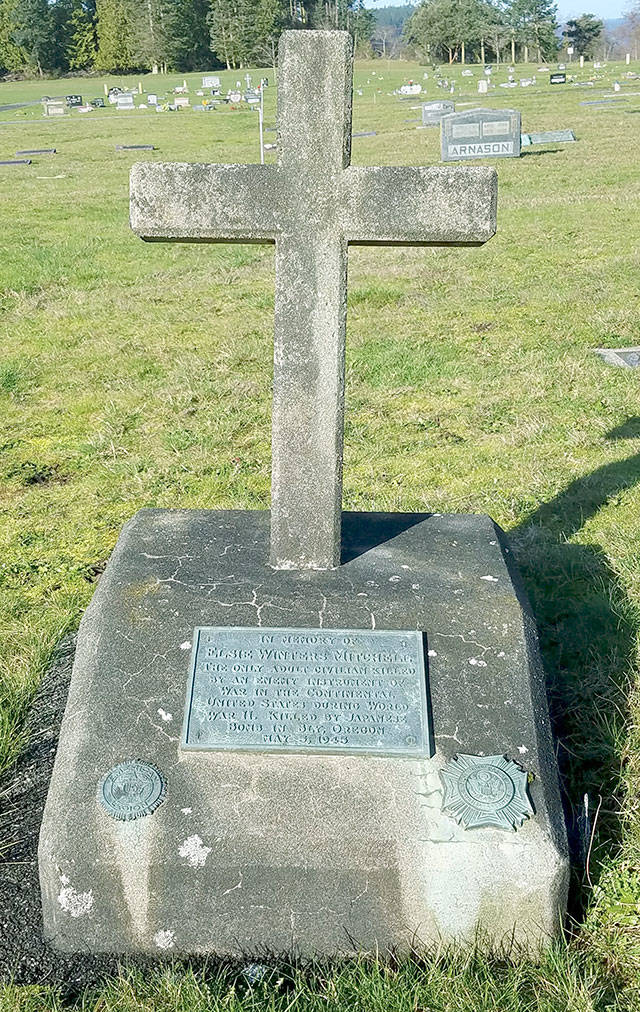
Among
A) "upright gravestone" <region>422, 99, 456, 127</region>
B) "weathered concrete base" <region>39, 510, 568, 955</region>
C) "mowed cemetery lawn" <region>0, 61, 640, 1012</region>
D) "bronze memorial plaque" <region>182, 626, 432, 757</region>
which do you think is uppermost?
"upright gravestone" <region>422, 99, 456, 127</region>

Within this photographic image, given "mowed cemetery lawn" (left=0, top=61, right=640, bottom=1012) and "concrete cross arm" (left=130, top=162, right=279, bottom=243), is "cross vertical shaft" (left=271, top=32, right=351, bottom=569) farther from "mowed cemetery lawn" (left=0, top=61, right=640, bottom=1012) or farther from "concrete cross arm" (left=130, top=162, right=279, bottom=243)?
"mowed cemetery lawn" (left=0, top=61, right=640, bottom=1012)

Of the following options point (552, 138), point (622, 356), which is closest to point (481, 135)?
point (552, 138)

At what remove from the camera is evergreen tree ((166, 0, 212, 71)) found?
67188 millimetres

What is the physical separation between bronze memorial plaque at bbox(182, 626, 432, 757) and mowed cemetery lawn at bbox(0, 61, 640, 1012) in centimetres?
63

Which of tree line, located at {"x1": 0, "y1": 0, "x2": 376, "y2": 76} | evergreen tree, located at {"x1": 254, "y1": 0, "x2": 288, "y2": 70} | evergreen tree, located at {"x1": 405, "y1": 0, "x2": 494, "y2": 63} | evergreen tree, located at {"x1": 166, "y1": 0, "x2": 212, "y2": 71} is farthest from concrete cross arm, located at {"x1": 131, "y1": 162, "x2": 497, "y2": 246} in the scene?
evergreen tree, located at {"x1": 166, "y1": 0, "x2": 212, "y2": 71}

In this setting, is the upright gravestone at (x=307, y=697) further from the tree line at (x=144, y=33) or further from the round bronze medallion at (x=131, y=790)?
the tree line at (x=144, y=33)

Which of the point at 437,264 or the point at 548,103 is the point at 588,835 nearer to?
the point at 437,264

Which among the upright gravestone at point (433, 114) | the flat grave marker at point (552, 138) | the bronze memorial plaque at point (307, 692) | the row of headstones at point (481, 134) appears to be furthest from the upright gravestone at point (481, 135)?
the bronze memorial plaque at point (307, 692)

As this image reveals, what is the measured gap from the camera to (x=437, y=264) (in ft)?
39.0

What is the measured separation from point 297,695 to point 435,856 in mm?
645

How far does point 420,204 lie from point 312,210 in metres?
0.37

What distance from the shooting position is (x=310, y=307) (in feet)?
10.7

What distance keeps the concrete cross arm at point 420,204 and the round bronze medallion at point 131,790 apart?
1.91 meters

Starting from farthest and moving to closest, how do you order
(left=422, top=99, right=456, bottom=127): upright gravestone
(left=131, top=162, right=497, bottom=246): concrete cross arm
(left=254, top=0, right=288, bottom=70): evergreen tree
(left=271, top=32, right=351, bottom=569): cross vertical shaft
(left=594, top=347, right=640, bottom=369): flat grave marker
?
(left=254, top=0, right=288, bottom=70): evergreen tree
(left=422, top=99, right=456, bottom=127): upright gravestone
(left=594, top=347, right=640, bottom=369): flat grave marker
(left=131, top=162, right=497, bottom=246): concrete cross arm
(left=271, top=32, right=351, bottom=569): cross vertical shaft
